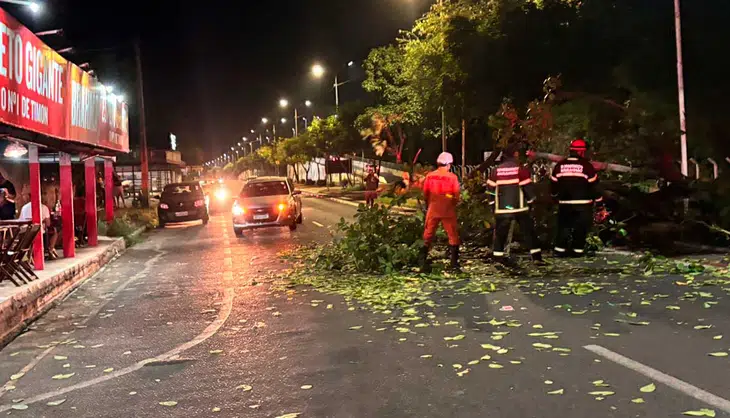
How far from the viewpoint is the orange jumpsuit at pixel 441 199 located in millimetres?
10742

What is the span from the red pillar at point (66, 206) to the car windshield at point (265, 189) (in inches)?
260

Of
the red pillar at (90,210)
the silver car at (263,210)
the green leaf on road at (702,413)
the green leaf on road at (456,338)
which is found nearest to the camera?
the green leaf on road at (702,413)

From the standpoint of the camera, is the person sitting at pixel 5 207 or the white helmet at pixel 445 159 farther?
the person sitting at pixel 5 207

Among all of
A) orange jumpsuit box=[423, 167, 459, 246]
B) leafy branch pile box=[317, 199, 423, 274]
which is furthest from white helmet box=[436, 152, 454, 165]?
leafy branch pile box=[317, 199, 423, 274]

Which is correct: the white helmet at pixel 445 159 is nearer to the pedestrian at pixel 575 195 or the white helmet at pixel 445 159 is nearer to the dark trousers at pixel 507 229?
the dark trousers at pixel 507 229

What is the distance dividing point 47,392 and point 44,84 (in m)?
7.40

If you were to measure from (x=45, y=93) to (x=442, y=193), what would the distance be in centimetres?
→ 678

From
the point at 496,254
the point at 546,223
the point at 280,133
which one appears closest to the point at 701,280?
the point at 496,254

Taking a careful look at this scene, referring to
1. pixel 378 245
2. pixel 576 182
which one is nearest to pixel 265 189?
pixel 378 245

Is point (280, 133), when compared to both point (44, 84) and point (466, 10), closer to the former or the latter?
point (466, 10)

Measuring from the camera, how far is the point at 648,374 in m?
5.42

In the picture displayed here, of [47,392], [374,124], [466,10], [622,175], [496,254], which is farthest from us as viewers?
[374,124]

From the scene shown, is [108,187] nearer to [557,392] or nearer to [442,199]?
[442,199]

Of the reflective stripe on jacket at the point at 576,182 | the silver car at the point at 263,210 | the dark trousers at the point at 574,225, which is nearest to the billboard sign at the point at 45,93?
the silver car at the point at 263,210
